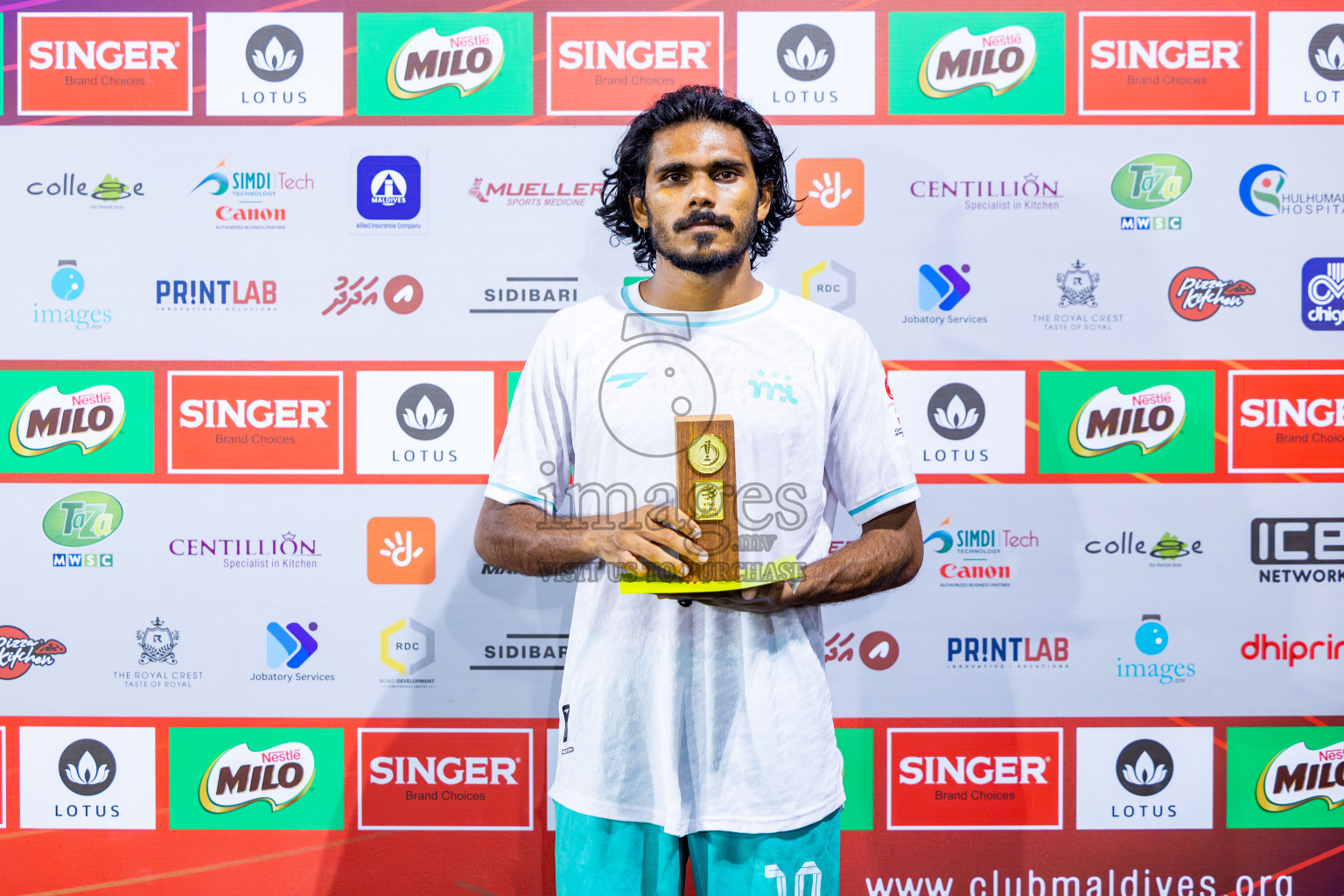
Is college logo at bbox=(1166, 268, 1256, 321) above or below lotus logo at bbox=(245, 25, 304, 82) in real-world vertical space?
below

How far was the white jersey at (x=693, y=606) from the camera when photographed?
1.27 meters

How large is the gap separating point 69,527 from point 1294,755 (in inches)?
122

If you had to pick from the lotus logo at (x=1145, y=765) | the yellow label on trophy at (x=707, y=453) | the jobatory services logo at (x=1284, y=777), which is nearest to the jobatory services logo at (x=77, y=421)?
the yellow label on trophy at (x=707, y=453)

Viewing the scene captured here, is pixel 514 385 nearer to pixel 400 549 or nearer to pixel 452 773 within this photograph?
pixel 400 549

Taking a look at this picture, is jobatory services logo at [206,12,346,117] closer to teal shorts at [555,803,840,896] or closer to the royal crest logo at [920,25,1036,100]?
the royal crest logo at [920,25,1036,100]

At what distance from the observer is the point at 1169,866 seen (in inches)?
82.2

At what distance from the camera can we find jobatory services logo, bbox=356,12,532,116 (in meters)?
2.00

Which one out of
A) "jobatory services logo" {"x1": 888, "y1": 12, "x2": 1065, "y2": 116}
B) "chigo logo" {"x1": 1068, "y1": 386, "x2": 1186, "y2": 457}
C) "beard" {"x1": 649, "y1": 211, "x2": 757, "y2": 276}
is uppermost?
"jobatory services logo" {"x1": 888, "y1": 12, "x2": 1065, "y2": 116}

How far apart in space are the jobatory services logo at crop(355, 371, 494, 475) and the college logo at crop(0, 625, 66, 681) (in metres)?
0.92

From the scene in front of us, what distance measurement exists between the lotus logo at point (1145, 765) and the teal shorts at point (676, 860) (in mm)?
1187

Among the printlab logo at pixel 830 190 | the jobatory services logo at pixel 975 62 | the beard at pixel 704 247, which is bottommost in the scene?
the beard at pixel 704 247

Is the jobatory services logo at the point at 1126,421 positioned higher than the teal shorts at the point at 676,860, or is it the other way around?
the jobatory services logo at the point at 1126,421

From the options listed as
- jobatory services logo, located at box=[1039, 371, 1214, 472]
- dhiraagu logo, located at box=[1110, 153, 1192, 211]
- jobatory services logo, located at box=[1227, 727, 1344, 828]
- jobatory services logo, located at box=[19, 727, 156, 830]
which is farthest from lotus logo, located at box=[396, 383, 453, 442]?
jobatory services logo, located at box=[1227, 727, 1344, 828]

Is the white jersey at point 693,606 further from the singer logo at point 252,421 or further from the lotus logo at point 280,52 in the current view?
the lotus logo at point 280,52
